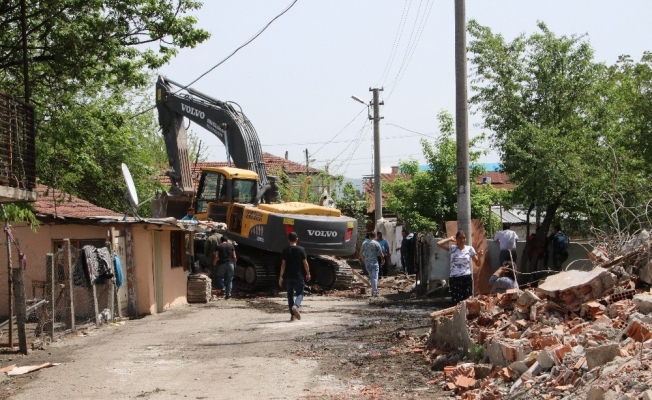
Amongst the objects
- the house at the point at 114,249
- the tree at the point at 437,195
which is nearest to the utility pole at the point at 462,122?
the house at the point at 114,249

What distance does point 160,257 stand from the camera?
1964 cm

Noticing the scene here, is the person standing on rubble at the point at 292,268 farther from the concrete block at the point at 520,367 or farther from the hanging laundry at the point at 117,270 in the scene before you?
the concrete block at the point at 520,367

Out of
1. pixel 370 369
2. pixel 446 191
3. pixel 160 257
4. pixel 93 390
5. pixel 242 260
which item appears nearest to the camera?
pixel 93 390

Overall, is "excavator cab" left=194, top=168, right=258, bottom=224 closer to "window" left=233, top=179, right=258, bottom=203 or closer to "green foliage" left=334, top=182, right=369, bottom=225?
"window" left=233, top=179, right=258, bottom=203

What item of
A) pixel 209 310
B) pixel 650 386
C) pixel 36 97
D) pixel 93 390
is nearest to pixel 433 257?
pixel 209 310

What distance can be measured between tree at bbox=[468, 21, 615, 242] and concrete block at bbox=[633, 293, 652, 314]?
1137cm

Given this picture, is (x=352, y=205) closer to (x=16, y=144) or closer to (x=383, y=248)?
(x=383, y=248)

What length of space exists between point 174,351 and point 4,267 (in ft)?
25.3

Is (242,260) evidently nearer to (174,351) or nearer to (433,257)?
(433,257)

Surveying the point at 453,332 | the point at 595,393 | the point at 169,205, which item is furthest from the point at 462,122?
the point at 169,205

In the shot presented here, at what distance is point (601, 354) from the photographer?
770 cm

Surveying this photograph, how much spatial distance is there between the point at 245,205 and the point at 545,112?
28.5 feet

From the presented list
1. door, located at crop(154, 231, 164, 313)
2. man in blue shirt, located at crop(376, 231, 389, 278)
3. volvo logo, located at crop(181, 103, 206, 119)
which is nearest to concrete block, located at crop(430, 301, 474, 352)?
door, located at crop(154, 231, 164, 313)

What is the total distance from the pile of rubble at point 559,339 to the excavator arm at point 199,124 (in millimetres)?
13238
